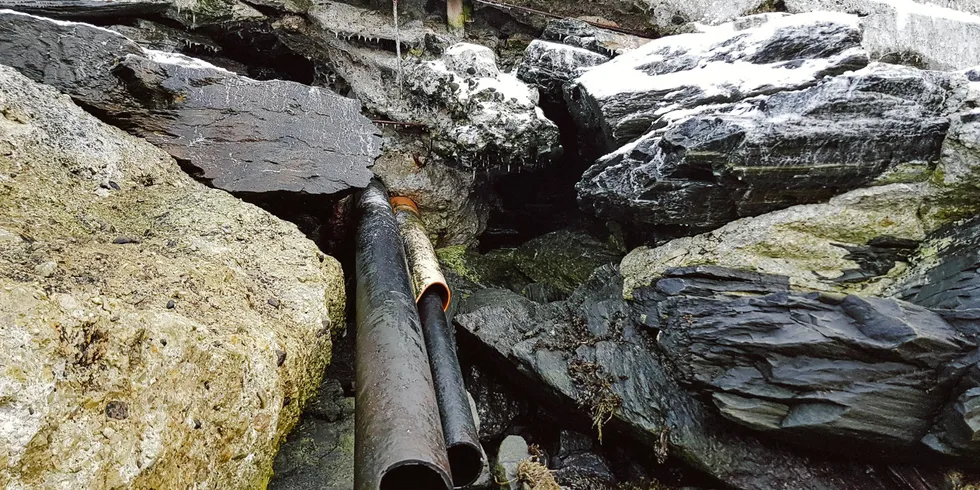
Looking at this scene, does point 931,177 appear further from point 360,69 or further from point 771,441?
point 360,69

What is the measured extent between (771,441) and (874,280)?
166cm

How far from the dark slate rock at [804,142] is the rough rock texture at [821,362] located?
91 centimetres

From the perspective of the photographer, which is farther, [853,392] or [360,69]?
[360,69]

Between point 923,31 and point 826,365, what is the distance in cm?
532

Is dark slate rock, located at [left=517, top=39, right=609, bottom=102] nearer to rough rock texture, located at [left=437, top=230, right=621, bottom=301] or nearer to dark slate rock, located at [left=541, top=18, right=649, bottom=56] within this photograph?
dark slate rock, located at [left=541, top=18, right=649, bottom=56]

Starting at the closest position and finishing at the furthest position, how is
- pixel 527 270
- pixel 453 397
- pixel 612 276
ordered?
pixel 453 397, pixel 612 276, pixel 527 270

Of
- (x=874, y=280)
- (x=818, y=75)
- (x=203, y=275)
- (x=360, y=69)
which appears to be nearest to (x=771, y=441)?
(x=874, y=280)

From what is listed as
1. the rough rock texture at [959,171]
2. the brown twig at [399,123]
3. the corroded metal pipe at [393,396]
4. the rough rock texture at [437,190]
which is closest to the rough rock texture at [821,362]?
the rough rock texture at [959,171]

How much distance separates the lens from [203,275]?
8.75 ft

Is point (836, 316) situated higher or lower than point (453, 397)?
higher

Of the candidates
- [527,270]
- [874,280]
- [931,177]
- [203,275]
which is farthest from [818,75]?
[203,275]

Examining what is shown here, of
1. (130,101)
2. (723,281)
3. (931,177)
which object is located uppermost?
(130,101)

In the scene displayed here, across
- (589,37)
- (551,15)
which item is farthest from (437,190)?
(551,15)

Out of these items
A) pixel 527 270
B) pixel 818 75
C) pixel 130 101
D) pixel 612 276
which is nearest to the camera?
pixel 130 101
